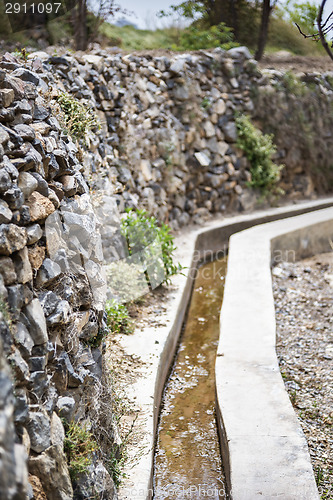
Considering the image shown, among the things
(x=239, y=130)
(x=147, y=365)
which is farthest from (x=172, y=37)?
(x=147, y=365)

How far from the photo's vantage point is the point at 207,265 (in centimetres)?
812

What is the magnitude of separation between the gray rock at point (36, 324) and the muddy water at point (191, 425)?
1.59 meters

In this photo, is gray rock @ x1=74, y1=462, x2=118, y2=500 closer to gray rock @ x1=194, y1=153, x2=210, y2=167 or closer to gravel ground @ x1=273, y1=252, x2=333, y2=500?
gravel ground @ x1=273, y1=252, x2=333, y2=500

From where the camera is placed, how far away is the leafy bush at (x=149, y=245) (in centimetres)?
581

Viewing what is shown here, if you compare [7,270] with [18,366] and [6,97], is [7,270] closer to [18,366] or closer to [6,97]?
[18,366]

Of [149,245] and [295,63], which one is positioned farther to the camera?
[295,63]

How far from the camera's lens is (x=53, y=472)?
2.11 m

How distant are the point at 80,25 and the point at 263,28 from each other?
5641mm

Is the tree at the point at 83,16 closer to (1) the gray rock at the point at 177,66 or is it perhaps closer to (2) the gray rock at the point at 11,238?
(1) the gray rock at the point at 177,66

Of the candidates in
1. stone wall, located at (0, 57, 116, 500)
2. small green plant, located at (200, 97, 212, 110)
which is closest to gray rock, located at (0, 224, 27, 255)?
stone wall, located at (0, 57, 116, 500)

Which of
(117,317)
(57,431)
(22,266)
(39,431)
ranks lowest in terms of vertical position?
(117,317)

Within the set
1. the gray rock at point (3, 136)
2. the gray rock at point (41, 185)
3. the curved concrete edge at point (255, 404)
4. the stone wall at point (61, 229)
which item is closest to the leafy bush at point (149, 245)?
the stone wall at point (61, 229)

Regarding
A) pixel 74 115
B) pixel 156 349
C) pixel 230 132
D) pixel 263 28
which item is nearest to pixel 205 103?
pixel 230 132

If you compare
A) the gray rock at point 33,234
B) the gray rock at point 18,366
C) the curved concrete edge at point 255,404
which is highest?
the gray rock at point 33,234
